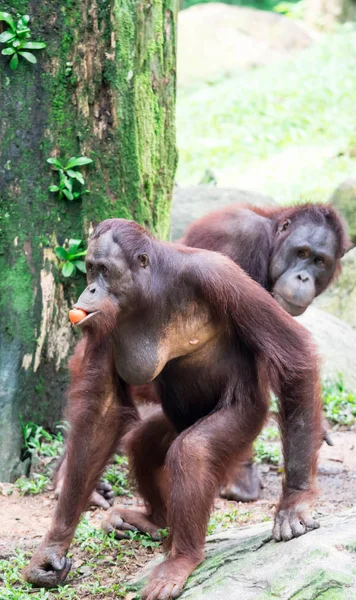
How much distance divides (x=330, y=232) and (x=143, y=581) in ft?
8.50

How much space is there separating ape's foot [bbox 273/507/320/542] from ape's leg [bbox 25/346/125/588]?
0.80m

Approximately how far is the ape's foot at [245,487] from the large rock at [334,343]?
157 centimetres

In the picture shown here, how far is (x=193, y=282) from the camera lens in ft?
10.8

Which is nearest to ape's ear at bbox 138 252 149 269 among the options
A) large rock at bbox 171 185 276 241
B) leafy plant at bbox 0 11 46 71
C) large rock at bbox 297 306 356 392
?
leafy plant at bbox 0 11 46 71

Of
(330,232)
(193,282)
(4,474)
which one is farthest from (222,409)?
(330,232)

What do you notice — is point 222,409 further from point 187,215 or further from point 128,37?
point 187,215

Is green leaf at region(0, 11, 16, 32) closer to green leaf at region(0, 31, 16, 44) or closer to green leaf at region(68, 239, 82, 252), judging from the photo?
green leaf at region(0, 31, 16, 44)

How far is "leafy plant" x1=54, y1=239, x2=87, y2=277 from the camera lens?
4639 millimetres

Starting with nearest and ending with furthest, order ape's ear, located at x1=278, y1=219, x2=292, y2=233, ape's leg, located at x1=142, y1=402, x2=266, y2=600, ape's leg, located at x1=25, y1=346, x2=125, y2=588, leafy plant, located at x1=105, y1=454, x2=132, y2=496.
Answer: ape's leg, located at x1=142, y1=402, x2=266, y2=600
ape's leg, located at x1=25, y1=346, x2=125, y2=588
leafy plant, located at x1=105, y1=454, x2=132, y2=496
ape's ear, located at x1=278, y1=219, x2=292, y2=233

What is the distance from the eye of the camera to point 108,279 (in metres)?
3.12

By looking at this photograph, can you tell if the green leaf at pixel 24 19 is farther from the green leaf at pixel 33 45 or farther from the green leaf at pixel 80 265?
the green leaf at pixel 80 265

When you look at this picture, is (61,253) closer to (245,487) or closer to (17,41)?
(17,41)

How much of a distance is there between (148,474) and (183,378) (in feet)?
1.84

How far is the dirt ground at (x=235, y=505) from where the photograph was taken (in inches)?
151
